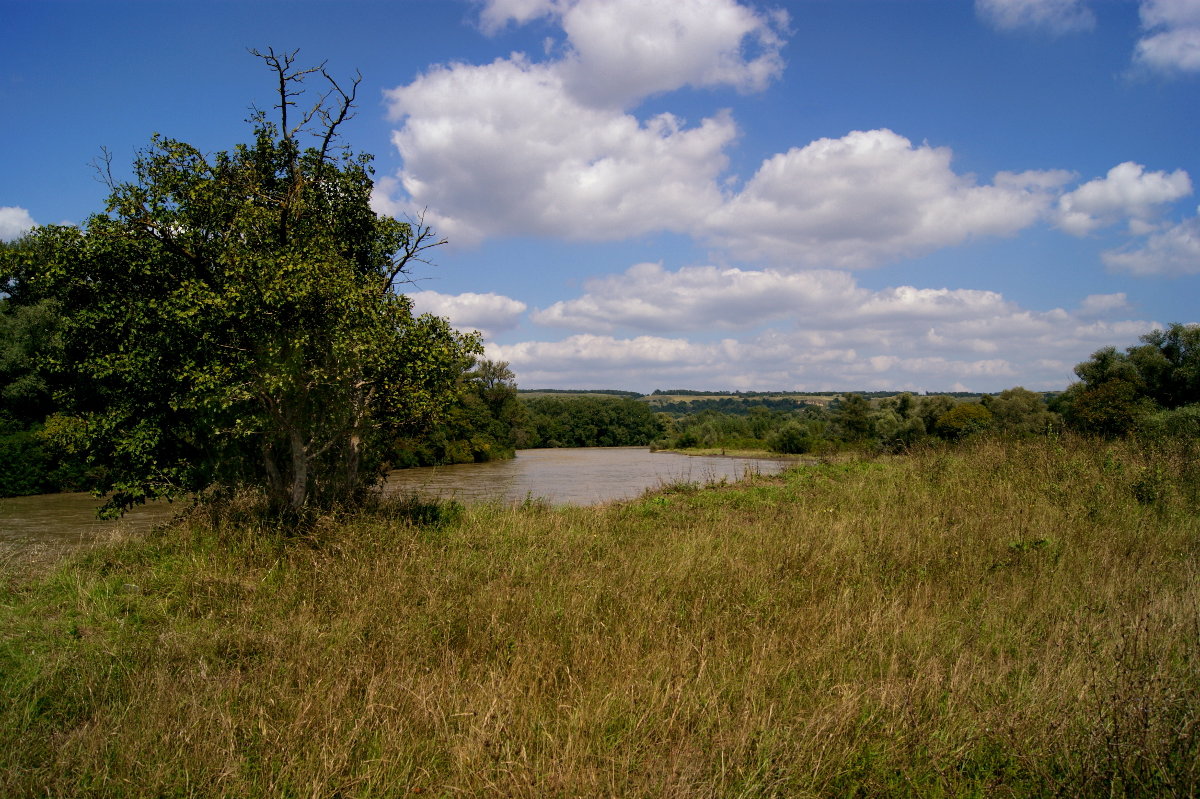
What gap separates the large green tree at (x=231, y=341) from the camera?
728cm

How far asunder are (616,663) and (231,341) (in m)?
6.54

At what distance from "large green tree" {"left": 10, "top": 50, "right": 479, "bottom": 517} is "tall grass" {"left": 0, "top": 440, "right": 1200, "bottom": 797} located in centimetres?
127

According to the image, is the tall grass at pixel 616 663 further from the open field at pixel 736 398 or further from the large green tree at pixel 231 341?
the open field at pixel 736 398

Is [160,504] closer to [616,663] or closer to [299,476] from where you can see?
[299,476]

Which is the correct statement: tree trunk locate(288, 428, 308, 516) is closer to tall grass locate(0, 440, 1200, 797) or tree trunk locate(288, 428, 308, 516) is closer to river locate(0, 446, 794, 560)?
tall grass locate(0, 440, 1200, 797)

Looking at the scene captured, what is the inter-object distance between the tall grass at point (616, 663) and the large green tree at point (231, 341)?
49.9 inches

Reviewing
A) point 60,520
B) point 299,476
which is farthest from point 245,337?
point 60,520

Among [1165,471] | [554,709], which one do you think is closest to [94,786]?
[554,709]

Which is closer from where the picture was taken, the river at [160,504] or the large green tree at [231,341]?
the large green tree at [231,341]

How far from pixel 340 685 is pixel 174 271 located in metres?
6.92

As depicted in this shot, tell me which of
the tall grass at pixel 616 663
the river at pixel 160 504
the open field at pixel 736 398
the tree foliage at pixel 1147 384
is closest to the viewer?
the tall grass at pixel 616 663

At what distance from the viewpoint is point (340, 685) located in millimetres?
3520

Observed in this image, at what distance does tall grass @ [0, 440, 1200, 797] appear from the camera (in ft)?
9.27

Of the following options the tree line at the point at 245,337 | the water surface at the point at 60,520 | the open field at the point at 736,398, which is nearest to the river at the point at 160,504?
the water surface at the point at 60,520
